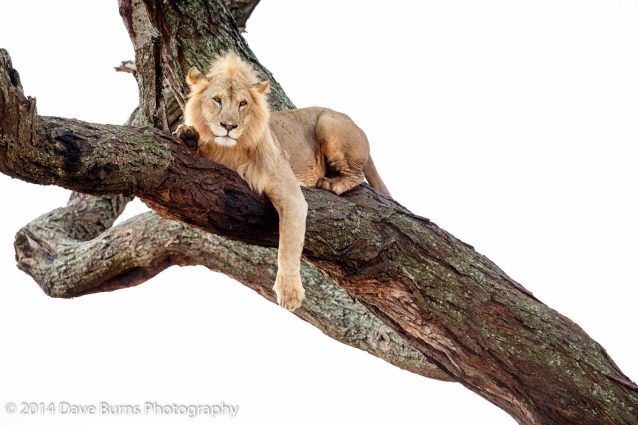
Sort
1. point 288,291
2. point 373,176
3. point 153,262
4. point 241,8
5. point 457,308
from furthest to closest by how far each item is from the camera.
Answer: point 241,8 < point 153,262 < point 373,176 < point 457,308 < point 288,291

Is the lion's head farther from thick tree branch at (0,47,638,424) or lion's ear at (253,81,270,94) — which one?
thick tree branch at (0,47,638,424)

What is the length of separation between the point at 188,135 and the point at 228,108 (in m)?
0.26

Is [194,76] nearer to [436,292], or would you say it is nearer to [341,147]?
[341,147]

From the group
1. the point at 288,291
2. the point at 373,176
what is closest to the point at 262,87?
the point at 288,291

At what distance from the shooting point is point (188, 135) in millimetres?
4027

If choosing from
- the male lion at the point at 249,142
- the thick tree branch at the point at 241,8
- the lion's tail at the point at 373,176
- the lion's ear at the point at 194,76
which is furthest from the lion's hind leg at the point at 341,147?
the thick tree branch at the point at 241,8

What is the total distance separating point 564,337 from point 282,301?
1728 mm

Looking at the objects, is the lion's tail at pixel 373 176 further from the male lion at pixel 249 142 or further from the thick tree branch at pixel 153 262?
the male lion at pixel 249 142

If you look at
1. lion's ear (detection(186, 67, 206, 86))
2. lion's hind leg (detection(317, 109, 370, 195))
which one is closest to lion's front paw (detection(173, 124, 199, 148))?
lion's ear (detection(186, 67, 206, 86))

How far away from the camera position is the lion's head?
4.09 m

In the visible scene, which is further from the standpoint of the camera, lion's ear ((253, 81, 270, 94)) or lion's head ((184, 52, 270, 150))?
lion's ear ((253, 81, 270, 94))

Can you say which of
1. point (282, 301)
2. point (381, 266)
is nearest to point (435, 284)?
point (381, 266)

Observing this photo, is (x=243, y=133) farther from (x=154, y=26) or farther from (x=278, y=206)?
(x=154, y=26)

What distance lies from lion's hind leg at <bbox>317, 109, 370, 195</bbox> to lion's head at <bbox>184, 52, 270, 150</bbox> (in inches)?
37.7
